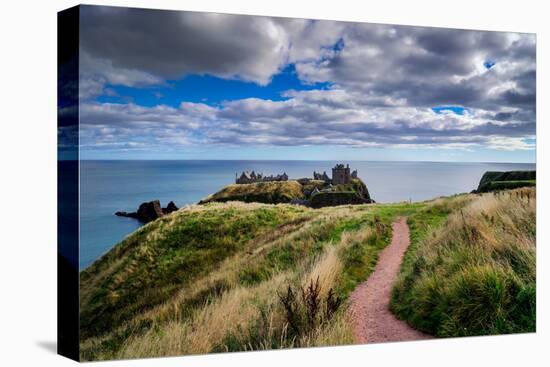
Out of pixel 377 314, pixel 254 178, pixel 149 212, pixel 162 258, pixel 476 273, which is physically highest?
pixel 254 178

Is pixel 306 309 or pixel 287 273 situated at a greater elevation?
pixel 287 273

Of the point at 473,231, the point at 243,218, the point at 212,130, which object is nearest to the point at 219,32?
the point at 212,130

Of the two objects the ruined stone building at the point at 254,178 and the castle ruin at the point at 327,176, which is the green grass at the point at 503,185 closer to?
the castle ruin at the point at 327,176

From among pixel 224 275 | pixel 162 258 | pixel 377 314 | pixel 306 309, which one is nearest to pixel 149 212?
pixel 162 258

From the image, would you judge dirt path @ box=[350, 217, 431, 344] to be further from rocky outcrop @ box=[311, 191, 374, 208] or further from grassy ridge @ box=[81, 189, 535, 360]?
rocky outcrop @ box=[311, 191, 374, 208]

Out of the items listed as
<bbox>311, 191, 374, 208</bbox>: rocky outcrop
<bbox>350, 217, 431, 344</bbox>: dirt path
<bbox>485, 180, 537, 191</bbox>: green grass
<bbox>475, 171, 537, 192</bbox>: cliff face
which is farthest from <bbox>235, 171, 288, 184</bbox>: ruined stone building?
<bbox>485, 180, 537, 191</bbox>: green grass

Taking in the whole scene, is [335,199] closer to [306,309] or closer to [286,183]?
[286,183]

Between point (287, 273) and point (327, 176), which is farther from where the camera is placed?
point (327, 176)

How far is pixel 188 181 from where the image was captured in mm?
9883

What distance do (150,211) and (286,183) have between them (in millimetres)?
2369

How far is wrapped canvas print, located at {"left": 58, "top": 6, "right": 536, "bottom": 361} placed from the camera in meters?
9.13

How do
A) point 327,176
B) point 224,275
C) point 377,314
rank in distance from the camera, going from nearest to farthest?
point 377,314, point 224,275, point 327,176

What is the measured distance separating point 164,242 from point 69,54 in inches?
129

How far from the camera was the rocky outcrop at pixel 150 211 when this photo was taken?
377 inches
